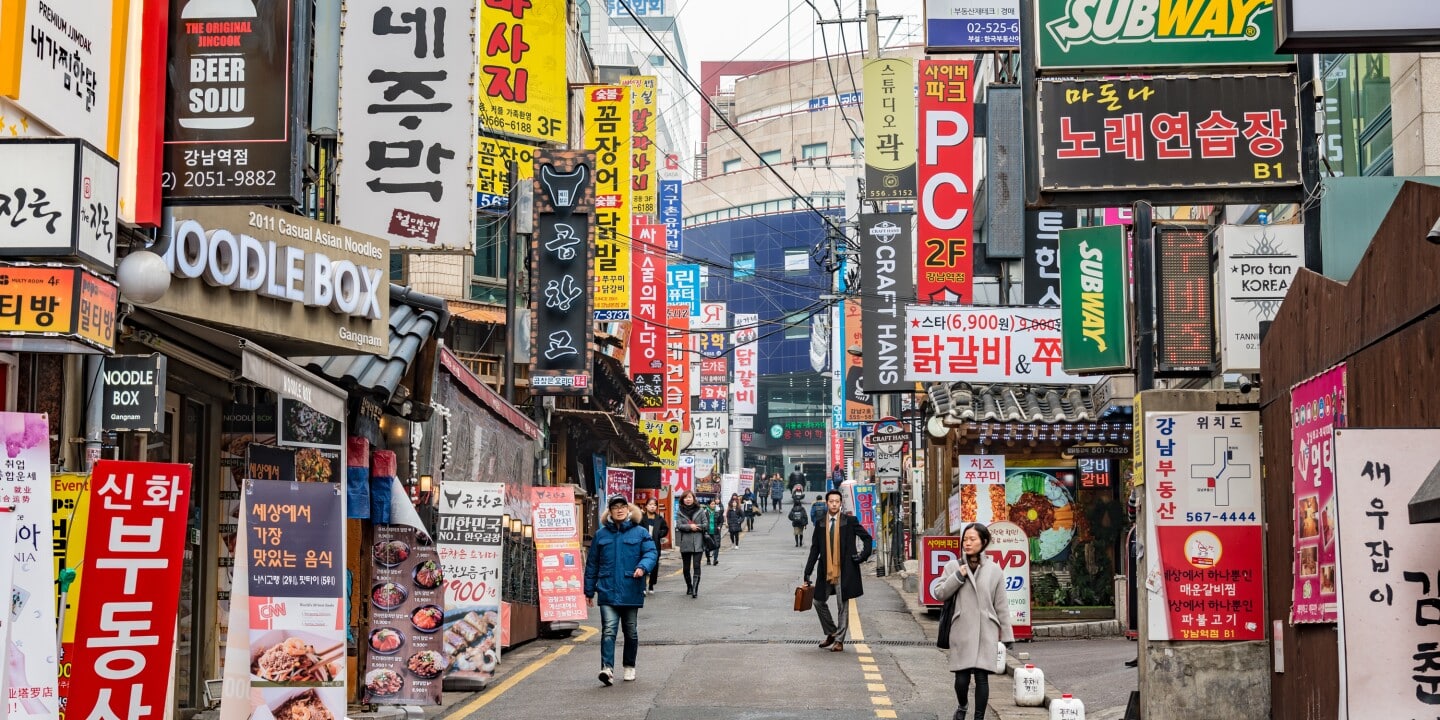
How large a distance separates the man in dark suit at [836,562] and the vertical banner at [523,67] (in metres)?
7.27

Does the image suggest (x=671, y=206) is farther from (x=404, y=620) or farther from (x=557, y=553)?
(x=404, y=620)

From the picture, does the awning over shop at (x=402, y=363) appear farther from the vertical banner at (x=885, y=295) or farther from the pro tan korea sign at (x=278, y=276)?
the vertical banner at (x=885, y=295)

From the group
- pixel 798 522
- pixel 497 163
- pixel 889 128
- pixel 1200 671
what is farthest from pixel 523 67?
pixel 798 522

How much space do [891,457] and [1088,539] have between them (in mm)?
14353

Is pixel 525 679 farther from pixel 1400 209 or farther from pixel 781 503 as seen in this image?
pixel 781 503

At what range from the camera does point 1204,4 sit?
1120cm

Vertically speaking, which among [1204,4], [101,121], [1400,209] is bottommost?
[1400,209]

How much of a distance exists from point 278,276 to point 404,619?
3567 mm

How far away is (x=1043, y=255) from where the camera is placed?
2667cm

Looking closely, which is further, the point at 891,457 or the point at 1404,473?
the point at 891,457

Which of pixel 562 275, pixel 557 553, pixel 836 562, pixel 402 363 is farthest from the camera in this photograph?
pixel 562 275

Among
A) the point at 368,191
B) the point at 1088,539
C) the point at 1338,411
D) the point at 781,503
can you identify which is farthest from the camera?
the point at 781,503

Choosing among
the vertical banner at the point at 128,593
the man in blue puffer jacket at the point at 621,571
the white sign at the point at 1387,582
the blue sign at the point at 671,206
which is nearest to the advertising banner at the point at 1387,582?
the white sign at the point at 1387,582

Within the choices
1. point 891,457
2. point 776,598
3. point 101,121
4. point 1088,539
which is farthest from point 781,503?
point 101,121
